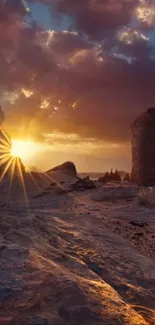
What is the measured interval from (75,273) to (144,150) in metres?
28.8

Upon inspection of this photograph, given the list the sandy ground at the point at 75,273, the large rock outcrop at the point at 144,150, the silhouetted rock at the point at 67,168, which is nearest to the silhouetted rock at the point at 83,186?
the large rock outcrop at the point at 144,150

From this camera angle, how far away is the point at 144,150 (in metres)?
34.8

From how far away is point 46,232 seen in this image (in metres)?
9.87

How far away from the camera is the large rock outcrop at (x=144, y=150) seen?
34500mm

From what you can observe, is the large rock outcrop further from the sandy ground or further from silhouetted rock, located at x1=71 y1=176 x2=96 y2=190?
the sandy ground

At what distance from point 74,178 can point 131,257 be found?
26.4 m

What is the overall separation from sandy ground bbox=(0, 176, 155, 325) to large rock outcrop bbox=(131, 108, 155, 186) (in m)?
20.7

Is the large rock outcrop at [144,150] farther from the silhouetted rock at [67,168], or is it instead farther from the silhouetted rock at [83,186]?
the silhouetted rock at [83,186]

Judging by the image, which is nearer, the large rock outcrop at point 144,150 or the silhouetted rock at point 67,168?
the large rock outcrop at point 144,150

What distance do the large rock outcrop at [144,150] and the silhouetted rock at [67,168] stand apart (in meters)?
6.40

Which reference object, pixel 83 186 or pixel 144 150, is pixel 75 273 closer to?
pixel 83 186

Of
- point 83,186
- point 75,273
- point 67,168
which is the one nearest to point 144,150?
point 67,168

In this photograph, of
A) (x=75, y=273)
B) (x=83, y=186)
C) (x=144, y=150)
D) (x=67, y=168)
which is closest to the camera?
(x=75, y=273)

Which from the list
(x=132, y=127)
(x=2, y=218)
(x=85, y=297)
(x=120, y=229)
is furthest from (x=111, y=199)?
(x=85, y=297)
